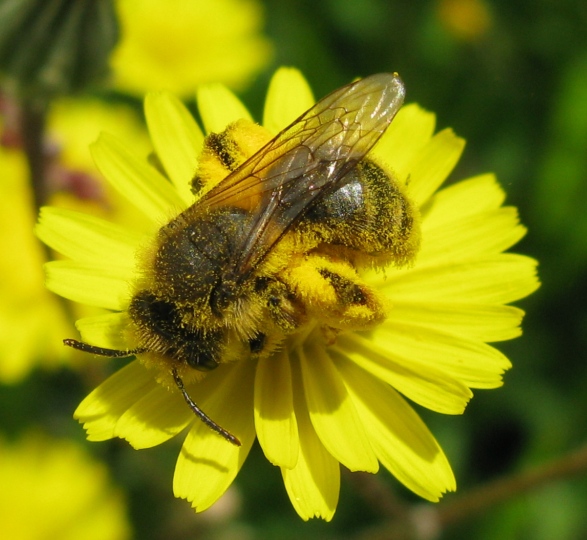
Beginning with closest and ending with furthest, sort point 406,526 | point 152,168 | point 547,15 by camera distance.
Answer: point 152,168 → point 406,526 → point 547,15

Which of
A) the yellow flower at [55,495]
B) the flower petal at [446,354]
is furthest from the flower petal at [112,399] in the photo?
the yellow flower at [55,495]

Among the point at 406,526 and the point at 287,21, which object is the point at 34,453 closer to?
the point at 406,526

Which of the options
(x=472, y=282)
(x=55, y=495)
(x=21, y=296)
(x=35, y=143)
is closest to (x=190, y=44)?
(x=21, y=296)

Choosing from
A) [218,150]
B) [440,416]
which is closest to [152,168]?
[218,150]

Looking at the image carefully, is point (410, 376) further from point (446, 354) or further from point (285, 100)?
point (285, 100)

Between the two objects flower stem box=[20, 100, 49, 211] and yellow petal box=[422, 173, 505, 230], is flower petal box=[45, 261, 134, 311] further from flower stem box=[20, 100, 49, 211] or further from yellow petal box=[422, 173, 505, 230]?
yellow petal box=[422, 173, 505, 230]

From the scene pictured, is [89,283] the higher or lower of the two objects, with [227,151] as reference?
lower
